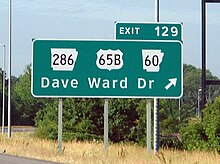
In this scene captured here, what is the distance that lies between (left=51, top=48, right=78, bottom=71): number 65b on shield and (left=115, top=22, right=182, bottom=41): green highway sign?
161 centimetres

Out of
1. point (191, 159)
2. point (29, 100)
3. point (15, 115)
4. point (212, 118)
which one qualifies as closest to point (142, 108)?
point (212, 118)

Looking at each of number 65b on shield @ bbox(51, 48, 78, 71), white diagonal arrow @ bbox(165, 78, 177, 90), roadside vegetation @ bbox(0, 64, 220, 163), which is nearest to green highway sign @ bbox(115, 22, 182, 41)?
white diagonal arrow @ bbox(165, 78, 177, 90)

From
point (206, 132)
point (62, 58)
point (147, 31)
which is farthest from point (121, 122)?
point (62, 58)

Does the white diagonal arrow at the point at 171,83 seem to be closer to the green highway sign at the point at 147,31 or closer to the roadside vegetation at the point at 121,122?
the green highway sign at the point at 147,31

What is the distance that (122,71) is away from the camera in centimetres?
2473

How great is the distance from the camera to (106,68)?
24719 mm

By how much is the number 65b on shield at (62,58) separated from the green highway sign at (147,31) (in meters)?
1.61

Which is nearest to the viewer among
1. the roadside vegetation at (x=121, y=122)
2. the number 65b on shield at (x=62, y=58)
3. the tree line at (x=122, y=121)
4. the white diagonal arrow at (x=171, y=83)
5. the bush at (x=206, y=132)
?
the number 65b on shield at (x=62, y=58)

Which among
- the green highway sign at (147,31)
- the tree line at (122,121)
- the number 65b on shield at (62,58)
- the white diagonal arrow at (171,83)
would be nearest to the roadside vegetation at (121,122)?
the tree line at (122,121)

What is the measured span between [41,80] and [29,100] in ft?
210

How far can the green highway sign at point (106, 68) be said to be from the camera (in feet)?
80.0

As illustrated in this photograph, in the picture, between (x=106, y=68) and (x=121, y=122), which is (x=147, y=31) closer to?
(x=106, y=68)

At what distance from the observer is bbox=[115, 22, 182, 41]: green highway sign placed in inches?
973

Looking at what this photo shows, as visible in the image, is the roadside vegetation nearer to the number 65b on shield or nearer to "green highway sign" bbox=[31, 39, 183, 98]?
"green highway sign" bbox=[31, 39, 183, 98]
